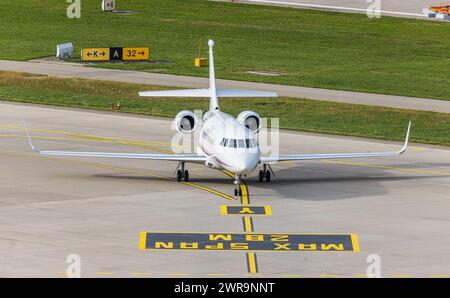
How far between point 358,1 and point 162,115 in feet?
214

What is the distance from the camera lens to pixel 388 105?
83.7m

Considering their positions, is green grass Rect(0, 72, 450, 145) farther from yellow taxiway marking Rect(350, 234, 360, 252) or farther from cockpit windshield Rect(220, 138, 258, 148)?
yellow taxiway marking Rect(350, 234, 360, 252)

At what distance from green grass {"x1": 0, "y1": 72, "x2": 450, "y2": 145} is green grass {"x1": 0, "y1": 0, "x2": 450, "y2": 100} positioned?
863cm

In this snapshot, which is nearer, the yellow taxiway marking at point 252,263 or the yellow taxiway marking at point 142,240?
the yellow taxiway marking at point 252,263

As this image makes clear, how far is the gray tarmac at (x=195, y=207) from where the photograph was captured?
4350 cm

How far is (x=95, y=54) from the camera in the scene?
101 m

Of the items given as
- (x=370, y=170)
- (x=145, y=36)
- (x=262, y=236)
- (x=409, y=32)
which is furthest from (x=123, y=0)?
(x=262, y=236)

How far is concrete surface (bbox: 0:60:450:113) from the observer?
8494cm

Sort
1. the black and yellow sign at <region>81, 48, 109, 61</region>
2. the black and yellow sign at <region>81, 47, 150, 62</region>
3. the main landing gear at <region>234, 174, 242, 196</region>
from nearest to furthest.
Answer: the main landing gear at <region>234, 174, 242, 196</region> → the black and yellow sign at <region>81, 48, 109, 61</region> → the black and yellow sign at <region>81, 47, 150, 62</region>

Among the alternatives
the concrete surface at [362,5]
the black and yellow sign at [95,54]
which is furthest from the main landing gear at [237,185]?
the concrete surface at [362,5]

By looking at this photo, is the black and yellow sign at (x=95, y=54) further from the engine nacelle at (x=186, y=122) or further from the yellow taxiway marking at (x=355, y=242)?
the yellow taxiway marking at (x=355, y=242)

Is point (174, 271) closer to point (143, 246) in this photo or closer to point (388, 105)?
point (143, 246)

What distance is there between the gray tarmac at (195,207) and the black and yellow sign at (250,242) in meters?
0.56

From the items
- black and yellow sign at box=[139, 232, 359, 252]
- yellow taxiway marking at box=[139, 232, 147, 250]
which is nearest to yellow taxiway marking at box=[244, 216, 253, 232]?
black and yellow sign at box=[139, 232, 359, 252]
